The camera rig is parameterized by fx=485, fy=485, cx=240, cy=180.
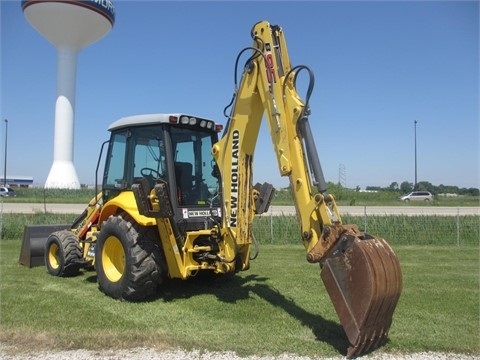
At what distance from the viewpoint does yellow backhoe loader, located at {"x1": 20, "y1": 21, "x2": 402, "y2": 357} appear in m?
4.86

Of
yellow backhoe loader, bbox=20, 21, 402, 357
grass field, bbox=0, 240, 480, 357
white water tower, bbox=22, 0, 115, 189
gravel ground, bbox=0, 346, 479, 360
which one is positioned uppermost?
white water tower, bbox=22, 0, 115, 189

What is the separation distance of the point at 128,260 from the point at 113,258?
0.88 meters

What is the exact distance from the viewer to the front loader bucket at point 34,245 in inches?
396

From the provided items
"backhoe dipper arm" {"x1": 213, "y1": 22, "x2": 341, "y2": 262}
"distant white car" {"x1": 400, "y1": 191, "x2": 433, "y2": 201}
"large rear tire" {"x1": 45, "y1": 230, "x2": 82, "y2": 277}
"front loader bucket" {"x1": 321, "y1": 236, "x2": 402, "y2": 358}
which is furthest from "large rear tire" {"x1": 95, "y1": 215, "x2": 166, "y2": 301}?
"distant white car" {"x1": 400, "y1": 191, "x2": 433, "y2": 201}

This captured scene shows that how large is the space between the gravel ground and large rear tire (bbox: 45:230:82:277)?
12.5 ft

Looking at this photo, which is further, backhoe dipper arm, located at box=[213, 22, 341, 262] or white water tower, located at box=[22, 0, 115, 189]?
white water tower, located at box=[22, 0, 115, 189]

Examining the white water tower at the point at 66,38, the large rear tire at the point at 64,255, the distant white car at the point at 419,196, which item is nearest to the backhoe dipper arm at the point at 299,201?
the large rear tire at the point at 64,255

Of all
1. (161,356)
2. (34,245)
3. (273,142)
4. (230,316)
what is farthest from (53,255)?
(273,142)

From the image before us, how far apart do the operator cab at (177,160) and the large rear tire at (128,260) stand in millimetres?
598

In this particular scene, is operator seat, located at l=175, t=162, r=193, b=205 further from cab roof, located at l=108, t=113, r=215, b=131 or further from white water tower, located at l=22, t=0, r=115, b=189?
white water tower, located at l=22, t=0, r=115, b=189

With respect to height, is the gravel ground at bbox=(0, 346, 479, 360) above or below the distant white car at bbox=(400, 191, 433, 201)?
below

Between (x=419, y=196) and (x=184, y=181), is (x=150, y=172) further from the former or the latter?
(x=419, y=196)

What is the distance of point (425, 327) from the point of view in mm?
5891

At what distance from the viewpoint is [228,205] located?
22.5 ft
